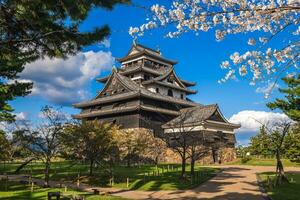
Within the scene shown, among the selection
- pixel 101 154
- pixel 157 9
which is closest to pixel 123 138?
pixel 101 154

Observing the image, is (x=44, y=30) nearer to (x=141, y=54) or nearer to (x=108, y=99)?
(x=108, y=99)

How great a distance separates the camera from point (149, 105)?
3847 centimetres

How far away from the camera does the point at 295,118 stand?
26375 millimetres

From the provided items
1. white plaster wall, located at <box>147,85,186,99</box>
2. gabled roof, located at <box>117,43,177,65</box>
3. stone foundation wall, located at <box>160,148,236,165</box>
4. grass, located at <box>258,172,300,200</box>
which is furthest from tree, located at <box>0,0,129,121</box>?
gabled roof, located at <box>117,43,177,65</box>

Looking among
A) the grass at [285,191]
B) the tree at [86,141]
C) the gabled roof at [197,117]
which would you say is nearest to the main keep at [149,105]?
the gabled roof at [197,117]

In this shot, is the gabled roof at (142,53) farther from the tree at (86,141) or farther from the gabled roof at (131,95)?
the tree at (86,141)

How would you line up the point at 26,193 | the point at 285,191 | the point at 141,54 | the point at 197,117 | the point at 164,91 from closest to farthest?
the point at 285,191 → the point at 26,193 → the point at 197,117 → the point at 164,91 → the point at 141,54

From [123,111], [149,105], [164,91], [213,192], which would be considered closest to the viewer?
[213,192]

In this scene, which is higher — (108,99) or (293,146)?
(108,99)

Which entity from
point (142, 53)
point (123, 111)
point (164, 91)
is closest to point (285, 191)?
point (123, 111)

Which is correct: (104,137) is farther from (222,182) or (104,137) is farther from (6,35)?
(6,35)

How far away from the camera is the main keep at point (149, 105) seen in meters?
37.5

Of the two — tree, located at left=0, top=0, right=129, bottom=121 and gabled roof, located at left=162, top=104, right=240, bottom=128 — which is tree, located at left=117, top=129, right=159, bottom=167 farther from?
tree, located at left=0, top=0, right=129, bottom=121

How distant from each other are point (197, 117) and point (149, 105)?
574 centimetres
